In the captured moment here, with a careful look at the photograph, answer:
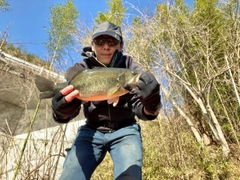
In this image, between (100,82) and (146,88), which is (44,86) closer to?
(100,82)

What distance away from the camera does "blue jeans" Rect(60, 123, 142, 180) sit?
1.64 meters

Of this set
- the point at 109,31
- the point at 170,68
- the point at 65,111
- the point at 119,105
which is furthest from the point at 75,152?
the point at 170,68

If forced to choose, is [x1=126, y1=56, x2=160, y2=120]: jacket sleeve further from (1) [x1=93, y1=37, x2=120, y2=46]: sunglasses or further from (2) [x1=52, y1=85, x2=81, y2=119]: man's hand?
(2) [x1=52, y1=85, x2=81, y2=119]: man's hand

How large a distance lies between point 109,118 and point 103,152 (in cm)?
31

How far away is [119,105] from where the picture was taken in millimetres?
2025

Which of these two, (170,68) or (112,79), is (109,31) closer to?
(112,79)

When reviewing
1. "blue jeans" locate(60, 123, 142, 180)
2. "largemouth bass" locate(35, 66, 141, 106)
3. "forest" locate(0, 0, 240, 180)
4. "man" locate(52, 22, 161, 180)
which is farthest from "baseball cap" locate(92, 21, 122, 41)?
"forest" locate(0, 0, 240, 180)

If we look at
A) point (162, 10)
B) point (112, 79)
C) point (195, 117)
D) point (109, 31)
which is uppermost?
point (162, 10)

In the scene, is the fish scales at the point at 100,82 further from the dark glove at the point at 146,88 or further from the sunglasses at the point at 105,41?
the sunglasses at the point at 105,41

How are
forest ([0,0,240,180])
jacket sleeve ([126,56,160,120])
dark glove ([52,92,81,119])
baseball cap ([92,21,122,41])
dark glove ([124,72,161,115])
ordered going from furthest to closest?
1. forest ([0,0,240,180])
2. baseball cap ([92,21,122,41])
3. jacket sleeve ([126,56,160,120])
4. dark glove ([52,92,81,119])
5. dark glove ([124,72,161,115])

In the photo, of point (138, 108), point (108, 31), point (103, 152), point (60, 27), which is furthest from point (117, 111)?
point (60, 27)

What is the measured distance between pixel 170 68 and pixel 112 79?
14.5 feet

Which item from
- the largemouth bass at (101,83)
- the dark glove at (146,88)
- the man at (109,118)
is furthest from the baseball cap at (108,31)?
the dark glove at (146,88)

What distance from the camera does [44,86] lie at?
5.74 feet
